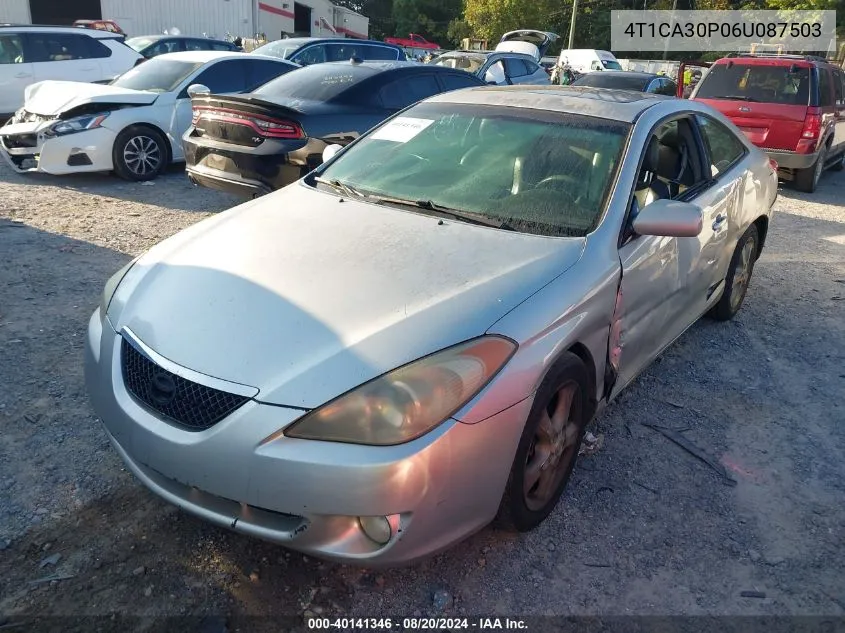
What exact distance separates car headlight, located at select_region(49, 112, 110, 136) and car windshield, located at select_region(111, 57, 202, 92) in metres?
0.91

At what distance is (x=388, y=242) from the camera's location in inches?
108

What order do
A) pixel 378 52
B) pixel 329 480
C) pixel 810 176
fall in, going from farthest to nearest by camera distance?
pixel 378 52 < pixel 810 176 < pixel 329 480

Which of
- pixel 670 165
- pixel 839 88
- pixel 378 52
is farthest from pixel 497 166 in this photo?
pixel 378 52

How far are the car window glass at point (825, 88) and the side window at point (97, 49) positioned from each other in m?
10.7

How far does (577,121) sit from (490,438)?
183 cm

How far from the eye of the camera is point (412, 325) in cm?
219

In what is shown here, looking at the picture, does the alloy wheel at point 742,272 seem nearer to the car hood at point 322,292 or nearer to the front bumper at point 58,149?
the car hood at point 322,292

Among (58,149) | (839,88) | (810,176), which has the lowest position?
(810,176)

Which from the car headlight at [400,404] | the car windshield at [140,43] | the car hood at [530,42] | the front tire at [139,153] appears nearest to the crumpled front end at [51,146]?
the front tire at [139,153]

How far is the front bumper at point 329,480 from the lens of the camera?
1.94 meters

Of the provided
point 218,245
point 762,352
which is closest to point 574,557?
point 218,245

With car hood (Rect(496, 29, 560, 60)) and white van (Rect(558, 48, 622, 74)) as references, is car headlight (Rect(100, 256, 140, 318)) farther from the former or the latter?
white van (Rect(558, 48, 622, 74))

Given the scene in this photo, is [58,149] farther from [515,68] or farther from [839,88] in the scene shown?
[839,88]

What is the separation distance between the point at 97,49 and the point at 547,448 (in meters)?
11.4
